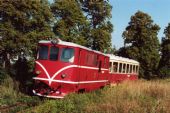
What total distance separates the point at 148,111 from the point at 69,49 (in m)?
7.18

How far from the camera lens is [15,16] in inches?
969

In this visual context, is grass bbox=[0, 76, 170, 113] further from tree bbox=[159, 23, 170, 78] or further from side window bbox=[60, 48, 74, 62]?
tree bbox=[159, 23, 170, 78]

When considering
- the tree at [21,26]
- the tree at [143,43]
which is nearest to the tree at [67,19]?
the tree at [21,26]

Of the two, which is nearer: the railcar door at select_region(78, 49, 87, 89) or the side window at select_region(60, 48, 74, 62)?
the side window at select_region(60, 48, 74, 62)

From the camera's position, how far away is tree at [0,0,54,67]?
2394 centimetres

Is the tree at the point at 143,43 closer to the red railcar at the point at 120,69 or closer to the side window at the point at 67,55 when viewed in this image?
the red railcar at the point at 120,69

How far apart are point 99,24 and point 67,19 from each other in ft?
26.6

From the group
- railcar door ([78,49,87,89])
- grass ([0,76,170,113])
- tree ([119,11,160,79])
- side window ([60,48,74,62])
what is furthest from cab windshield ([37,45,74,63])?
tree ([119,11,160,79])

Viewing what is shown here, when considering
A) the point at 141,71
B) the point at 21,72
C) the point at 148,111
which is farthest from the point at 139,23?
the point at 148,111

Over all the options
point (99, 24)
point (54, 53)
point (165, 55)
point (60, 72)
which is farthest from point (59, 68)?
point (165, 55)

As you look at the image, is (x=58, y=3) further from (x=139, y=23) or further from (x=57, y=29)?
(x=139, y=23)

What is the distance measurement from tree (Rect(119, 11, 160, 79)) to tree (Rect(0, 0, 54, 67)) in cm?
2856

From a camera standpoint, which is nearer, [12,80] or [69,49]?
[69,49]

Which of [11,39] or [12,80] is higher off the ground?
[11,39]
